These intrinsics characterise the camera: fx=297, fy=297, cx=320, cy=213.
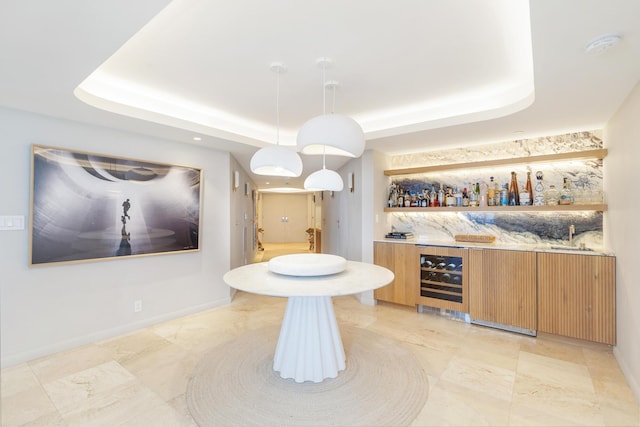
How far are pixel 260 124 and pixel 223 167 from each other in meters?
0.81

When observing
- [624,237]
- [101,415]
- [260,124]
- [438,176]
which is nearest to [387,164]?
[438,176]

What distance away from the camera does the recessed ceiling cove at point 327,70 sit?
1660mm

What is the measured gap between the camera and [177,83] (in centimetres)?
253

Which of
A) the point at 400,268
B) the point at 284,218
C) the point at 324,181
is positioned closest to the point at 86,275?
the point at 324,181

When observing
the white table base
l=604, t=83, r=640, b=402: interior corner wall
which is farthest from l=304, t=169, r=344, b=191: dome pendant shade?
l=604, t=83, r=640, b=402: interior corner wall

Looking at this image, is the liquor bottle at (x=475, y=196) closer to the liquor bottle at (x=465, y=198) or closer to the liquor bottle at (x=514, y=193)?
the liquor bottle at (x=465, y=198)

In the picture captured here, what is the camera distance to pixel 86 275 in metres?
2.83

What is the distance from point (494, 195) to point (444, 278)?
117cm

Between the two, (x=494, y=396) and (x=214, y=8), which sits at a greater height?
(x=214, y=8)

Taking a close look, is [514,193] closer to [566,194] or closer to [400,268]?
[566,194]

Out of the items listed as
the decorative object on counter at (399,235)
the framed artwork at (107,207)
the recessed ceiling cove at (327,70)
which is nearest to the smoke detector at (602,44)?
the recessed ceiling cove at (327,70)

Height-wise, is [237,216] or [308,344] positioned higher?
[237,216]

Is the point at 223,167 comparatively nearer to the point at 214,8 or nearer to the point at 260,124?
the point at 260,124

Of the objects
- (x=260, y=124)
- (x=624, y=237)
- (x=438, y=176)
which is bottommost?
(x=624, y=237)
